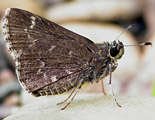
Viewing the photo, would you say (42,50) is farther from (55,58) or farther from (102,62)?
(102,62)

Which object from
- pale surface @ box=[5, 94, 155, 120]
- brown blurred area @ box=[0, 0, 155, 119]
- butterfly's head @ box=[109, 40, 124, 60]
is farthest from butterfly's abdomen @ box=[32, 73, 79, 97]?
brown blurred area @ box=[0, 0, 155, 119]

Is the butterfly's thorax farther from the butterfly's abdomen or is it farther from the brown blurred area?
the brown blurred area

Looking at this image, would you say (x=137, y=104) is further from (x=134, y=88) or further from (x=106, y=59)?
(x=134, y=88)

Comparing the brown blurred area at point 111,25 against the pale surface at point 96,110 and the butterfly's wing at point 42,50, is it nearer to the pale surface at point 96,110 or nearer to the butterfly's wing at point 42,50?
the pale surface at point 96,110

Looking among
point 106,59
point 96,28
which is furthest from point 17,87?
point 106,59

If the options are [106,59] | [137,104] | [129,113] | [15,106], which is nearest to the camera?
[129,113]

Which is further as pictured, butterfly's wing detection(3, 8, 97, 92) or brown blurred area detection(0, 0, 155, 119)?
brown blurred area detection(0, 0, 155, 119)

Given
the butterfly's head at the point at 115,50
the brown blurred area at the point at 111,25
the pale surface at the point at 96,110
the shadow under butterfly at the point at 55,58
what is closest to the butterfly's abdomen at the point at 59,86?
the shadow under butterfly at the point at 55,58
